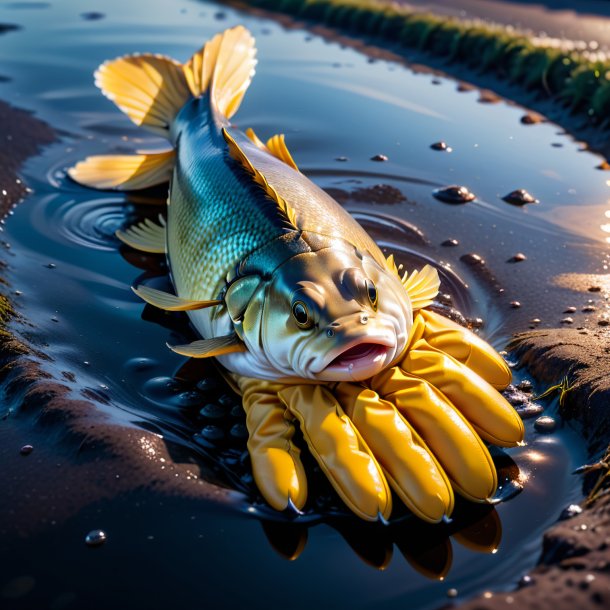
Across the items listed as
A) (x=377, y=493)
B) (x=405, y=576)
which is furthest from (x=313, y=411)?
(x=405, y=576)

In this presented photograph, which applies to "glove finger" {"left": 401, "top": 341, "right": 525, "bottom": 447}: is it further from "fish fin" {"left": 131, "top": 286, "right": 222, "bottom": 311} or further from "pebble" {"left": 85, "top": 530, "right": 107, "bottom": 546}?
"pebble" {"left": 85, "top": 530, "right": 107, "bottom": 546}

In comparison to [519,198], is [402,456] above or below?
below

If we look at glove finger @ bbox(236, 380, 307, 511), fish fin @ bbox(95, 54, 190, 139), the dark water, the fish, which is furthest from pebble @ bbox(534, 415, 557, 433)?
fish fin @ bbox(95, 54, 190, 139)

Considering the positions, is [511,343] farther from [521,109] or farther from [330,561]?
[521,109]

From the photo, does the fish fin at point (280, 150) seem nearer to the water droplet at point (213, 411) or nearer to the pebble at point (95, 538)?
the water droplet at point (213, 411)

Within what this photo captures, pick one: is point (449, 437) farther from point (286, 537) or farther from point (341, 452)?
point (286, 537)

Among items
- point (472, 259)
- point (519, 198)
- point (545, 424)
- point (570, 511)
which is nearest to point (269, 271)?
point (545, 424)
